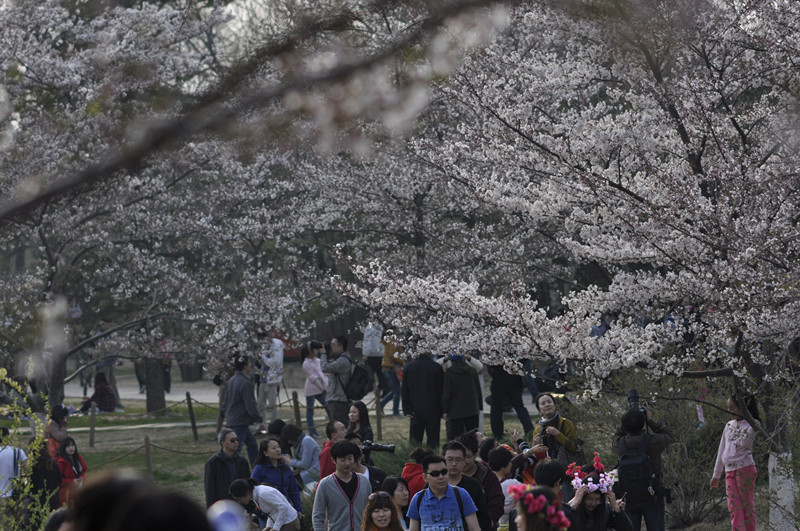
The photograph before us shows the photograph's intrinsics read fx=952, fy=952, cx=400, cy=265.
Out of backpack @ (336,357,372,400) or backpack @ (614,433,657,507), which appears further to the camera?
backpack @ (336,357,372,400)

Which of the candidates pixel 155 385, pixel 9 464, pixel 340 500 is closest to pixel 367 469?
pixel 340 500

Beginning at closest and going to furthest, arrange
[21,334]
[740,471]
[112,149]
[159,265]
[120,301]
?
[112,149] < [740,471] < [21,334] < [159,265] < [120,301]

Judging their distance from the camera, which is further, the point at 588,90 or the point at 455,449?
the point at 588,90

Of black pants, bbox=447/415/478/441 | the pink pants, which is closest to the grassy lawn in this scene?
black pants, bbox=447/415/478/441

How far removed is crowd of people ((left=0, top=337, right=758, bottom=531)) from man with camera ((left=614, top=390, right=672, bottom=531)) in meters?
0.01

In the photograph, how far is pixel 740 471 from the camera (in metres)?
9.05

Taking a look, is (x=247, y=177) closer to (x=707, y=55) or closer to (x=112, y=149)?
(x=707, y=55)

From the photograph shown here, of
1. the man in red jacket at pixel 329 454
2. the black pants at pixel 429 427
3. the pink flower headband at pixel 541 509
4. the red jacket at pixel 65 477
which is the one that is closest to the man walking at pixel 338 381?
the black pants at pixel 429 427

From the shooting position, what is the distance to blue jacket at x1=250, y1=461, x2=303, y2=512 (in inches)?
362

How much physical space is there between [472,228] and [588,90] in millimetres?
4334

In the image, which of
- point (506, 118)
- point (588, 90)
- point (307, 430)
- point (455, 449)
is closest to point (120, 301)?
point (307, 430)

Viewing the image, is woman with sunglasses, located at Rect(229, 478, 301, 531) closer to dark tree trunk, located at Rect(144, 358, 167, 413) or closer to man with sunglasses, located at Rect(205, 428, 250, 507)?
man with sunglasses, located at Rect(205, 428, 250, 507)

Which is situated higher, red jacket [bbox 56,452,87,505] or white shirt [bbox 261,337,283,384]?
white shirt [bbox 261,337,283,384]

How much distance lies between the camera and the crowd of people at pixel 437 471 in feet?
23.1
